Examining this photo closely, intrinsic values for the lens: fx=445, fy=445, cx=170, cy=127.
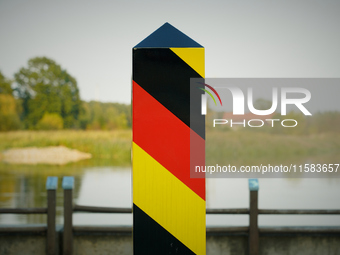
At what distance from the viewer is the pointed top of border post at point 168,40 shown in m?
1.03

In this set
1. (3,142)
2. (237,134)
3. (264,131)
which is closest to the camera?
(3,142)

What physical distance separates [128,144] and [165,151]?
1759 centimetres

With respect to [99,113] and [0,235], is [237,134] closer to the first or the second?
[99,113]

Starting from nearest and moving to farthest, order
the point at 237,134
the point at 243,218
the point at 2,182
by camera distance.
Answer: the point at 243,218, the point at 2,182, the point at 237,134

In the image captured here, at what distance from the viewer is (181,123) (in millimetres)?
1003

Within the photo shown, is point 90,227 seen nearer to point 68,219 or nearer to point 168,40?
point 68,219

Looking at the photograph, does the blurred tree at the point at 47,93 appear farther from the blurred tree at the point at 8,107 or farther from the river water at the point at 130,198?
the river water at the point at 130,198

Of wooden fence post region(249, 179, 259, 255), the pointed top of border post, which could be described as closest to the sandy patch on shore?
wooden fence post region(249, 179, 259, 255)

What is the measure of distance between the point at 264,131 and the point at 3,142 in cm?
1346

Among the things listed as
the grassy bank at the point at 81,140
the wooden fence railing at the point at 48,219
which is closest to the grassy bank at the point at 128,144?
the grassy bank at the point at 81,140

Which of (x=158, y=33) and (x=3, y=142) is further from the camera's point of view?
(x=3, y=142)

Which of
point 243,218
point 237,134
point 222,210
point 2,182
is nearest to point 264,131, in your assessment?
point 237,134

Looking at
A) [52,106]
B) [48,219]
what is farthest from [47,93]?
[48,219]

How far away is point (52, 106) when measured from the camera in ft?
71.6
